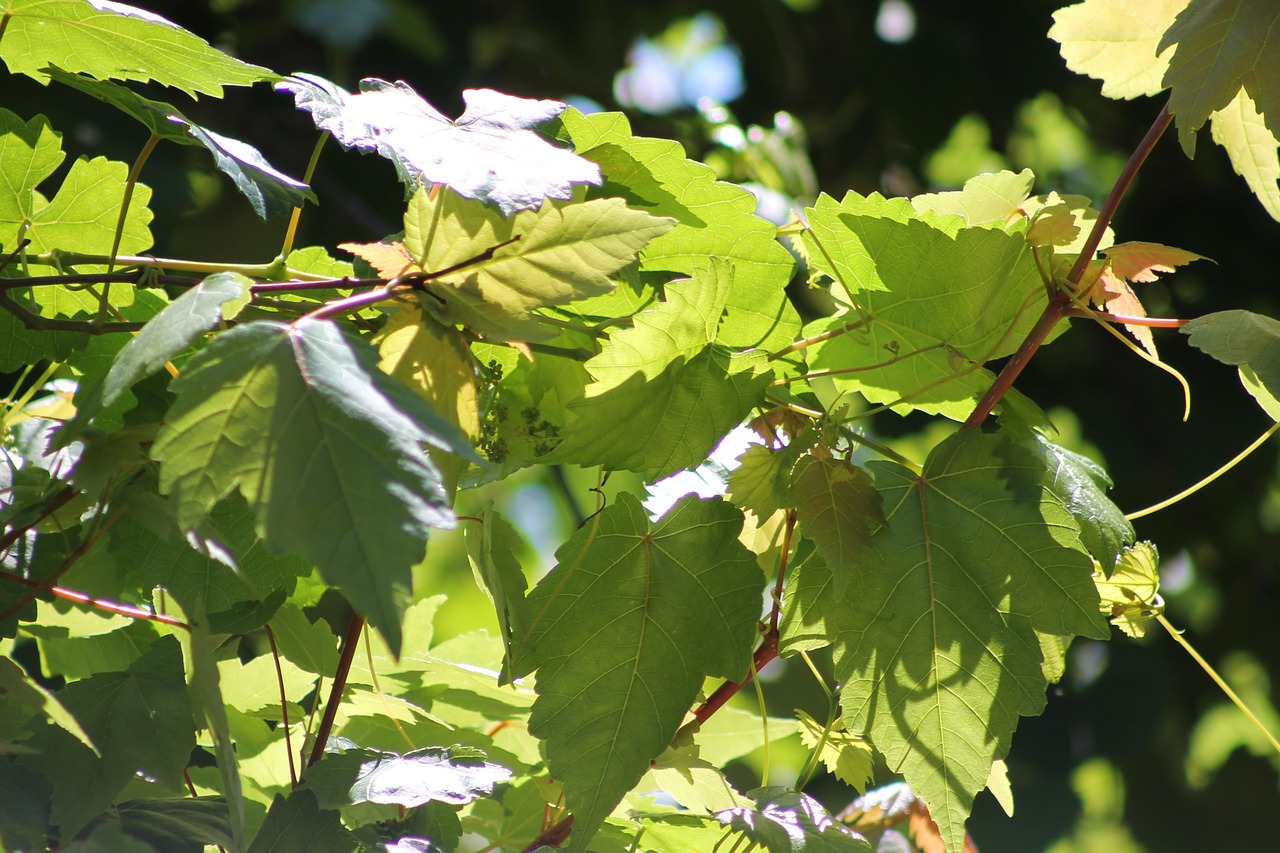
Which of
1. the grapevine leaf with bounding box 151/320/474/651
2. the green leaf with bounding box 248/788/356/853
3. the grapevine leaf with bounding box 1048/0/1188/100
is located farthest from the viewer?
the grapevine leaf with bounding box 1048/0/1188/100

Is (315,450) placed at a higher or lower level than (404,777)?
higher

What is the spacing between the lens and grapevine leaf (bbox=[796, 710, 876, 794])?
418mm

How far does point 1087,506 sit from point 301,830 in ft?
0.99

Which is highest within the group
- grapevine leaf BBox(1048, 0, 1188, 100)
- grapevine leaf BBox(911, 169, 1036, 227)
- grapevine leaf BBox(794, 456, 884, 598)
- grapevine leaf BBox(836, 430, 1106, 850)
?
grapevine leaf BBox(1048, 0, 1188, 100)

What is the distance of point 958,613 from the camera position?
38 centimetres

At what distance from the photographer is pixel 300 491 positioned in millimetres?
258

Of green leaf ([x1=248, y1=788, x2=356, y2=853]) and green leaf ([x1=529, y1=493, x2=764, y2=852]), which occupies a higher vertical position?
green leaf ([x1=529, y1=493, x2=764, y2=852])

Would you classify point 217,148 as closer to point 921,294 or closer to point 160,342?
point 160,342

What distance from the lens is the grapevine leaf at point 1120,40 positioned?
1.49ft

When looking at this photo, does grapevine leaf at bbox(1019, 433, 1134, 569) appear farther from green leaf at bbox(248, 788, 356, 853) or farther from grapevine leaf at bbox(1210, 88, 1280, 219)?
green leaf at bbox(248, 788, 356, 853)

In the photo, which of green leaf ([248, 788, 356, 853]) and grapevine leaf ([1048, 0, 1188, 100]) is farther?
grapevine leaf ([1048, 0, 1188, 100])

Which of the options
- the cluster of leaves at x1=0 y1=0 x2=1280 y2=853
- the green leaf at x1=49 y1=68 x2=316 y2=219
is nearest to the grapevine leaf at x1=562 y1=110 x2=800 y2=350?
the cluster of leaves at x1=0 y1=0 x2=1280 y2=853

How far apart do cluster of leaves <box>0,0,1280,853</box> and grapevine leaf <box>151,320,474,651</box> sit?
0.02m

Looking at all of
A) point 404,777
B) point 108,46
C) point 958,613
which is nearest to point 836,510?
point 958,613
